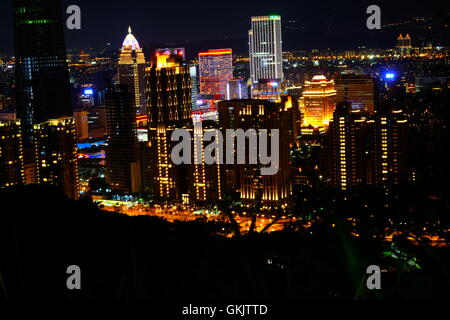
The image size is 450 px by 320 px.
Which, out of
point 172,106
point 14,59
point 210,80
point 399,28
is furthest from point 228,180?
point 210,80

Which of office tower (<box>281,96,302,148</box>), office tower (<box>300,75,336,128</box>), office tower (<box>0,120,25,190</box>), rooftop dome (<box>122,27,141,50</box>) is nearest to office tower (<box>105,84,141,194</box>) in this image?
office tower (<box>0,120,25,190</box>)

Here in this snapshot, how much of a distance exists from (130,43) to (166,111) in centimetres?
874

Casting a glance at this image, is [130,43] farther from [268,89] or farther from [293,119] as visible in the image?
[293,119]

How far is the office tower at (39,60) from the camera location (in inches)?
641

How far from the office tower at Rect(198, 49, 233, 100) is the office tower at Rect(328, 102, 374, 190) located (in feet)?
41.0

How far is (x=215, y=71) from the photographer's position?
2409cm

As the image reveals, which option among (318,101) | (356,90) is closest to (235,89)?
(318,101)

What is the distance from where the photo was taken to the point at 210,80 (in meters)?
24.5

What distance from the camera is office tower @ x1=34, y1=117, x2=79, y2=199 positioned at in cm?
1230

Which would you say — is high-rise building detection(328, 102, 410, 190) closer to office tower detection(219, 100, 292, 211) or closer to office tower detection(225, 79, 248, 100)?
office tower detection(219, 100, 292, 211)

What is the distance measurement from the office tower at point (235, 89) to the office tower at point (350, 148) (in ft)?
36.5

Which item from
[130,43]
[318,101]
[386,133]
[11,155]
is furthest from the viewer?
[130,43]

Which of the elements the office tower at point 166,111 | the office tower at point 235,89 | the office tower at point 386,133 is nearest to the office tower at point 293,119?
the office tower at point 166,111

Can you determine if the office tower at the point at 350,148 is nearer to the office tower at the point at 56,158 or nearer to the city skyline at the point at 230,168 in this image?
the city skyline at the point at 230,168
